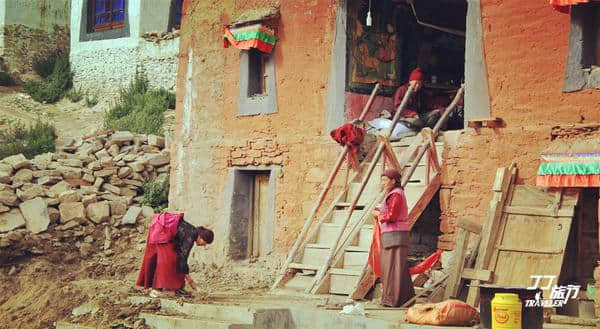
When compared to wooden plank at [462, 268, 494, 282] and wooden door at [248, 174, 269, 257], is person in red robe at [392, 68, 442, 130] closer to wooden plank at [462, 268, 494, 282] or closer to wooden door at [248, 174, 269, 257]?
wooden door at [248, 174, 269, 257]

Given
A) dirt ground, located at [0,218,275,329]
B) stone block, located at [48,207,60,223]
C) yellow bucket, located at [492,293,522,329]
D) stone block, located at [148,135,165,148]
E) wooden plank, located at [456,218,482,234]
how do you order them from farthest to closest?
stone block, located at [148,135,165,148] → stone block, located at [48,207,60,223] → dirt ground, located at [0,218,275,329] → wooden plank, located at [456,218,482,234] → yellow bucket, located at [492,293,522,329]

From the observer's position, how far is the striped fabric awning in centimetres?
988

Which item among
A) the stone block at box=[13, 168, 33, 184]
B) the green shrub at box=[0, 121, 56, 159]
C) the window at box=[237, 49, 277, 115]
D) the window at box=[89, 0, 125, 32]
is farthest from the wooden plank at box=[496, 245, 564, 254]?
the window at box=[89, 0, 125, 32]

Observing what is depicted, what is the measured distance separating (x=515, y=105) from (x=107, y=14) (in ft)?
65.9

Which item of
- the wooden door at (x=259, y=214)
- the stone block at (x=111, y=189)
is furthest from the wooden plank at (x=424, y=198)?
the stone block at (x=111, y=189)

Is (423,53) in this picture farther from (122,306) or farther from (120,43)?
(120,43)

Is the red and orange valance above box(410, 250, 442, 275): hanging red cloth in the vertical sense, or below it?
above

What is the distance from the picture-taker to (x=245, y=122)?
1480 centimetres

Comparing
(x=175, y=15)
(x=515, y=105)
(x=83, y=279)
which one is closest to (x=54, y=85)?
(x=175, y=15)

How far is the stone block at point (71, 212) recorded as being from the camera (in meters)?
16.8

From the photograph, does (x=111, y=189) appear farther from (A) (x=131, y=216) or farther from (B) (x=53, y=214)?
(B) (x=53, y=214)

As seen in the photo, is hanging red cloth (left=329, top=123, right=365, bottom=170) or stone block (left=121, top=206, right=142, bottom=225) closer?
hanging red cloth (left=329, top=123, right=365, bottom=170)

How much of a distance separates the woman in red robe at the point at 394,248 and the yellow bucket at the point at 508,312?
224 centimetres

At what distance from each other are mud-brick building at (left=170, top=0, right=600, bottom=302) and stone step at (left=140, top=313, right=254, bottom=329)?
3.02m
